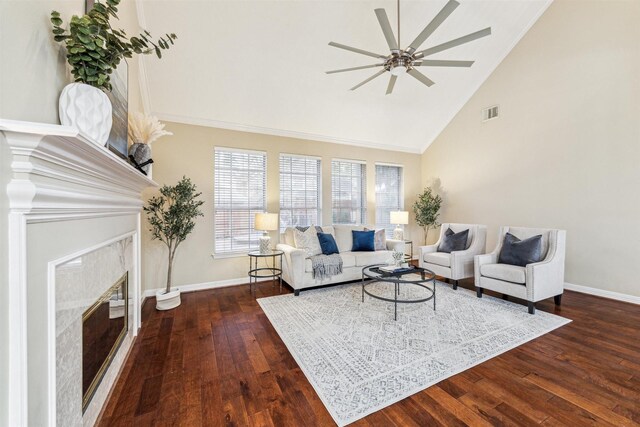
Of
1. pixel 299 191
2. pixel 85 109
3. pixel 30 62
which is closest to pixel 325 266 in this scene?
pixel 299 191

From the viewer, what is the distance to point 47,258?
3.46 feet

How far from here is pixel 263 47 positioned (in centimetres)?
357

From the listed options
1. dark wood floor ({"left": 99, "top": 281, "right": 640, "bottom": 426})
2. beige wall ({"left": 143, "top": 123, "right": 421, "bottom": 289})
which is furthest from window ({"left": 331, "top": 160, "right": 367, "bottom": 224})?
dark wood floor ({"left": 99, "top": 281, "right": 640, "bottom": 426})

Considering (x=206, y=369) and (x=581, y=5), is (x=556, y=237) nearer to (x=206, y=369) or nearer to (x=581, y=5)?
(x=581, y=5)

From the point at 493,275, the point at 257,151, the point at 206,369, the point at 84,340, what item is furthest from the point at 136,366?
the point at 493,275

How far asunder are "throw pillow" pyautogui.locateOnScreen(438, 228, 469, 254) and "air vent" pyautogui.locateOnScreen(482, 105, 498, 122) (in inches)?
94.2

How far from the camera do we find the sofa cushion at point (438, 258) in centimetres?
423

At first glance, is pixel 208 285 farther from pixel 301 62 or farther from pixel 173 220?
pixel 301 62

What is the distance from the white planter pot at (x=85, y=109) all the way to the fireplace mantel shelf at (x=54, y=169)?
126 millimetres

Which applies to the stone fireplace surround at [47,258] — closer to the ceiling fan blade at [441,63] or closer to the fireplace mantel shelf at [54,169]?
the fireplace mantel shelf at [54,169]

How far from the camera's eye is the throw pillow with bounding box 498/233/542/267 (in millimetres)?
3438

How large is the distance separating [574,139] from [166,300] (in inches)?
250

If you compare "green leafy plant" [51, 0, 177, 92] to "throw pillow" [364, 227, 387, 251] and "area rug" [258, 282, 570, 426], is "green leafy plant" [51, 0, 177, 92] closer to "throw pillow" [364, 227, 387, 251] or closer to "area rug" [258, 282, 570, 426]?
"area rug" [258, 282, 570, 426]

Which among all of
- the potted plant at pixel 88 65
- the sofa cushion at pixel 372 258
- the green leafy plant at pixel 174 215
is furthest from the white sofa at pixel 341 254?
the potted plant at pixel 88 65
